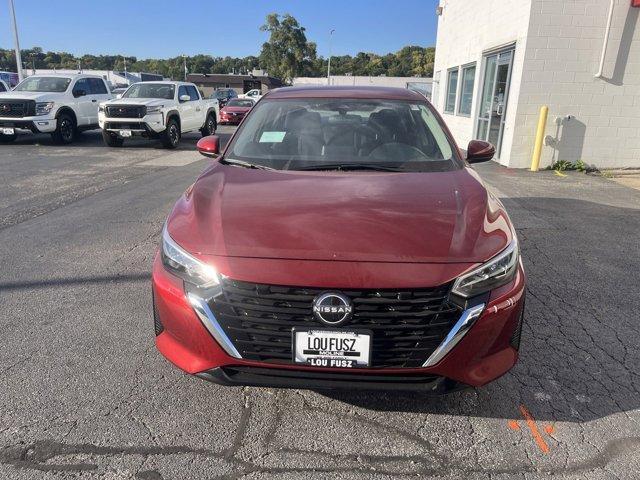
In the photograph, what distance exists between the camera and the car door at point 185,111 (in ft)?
48.8

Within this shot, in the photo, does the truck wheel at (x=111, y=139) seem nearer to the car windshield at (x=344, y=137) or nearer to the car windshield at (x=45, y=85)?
the car windshield at (x=45, y=85)

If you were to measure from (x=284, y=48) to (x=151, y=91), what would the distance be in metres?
51.2

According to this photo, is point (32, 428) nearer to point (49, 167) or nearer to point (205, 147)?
point (205, 147)

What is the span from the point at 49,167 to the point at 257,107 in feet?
26.6

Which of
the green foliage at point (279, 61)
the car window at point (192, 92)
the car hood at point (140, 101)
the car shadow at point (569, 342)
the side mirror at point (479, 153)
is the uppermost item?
the green foliage at point (279, 61)

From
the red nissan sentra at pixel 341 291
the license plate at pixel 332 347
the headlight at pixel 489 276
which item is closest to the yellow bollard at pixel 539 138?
the red nissan sentra at pixel 341 291

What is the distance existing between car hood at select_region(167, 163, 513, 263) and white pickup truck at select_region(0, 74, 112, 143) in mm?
12682

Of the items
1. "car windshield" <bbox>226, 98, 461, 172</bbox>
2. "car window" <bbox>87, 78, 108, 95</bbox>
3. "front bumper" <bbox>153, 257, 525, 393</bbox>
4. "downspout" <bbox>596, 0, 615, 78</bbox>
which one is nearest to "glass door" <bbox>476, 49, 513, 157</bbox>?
"downspout" <bbox>596, 0, 615, 78</bbox>

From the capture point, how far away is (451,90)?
17984mm

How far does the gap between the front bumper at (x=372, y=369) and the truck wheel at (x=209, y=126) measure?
15.7 metres

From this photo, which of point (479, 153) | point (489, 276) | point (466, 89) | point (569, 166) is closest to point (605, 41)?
point (569, 166)

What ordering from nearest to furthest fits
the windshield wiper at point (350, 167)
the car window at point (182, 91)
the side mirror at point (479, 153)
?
the windshield wiper at point (350, 167)
the side mirror at point (479, 153)
the car window at point (182, 91)

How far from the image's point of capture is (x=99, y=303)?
150 inches

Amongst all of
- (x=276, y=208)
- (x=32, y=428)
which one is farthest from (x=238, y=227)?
(x=32, y=428)
